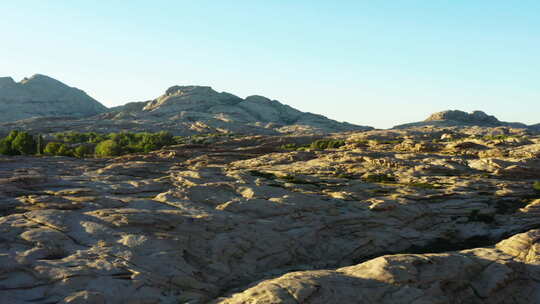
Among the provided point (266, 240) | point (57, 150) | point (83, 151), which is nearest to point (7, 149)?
point (57, 150)

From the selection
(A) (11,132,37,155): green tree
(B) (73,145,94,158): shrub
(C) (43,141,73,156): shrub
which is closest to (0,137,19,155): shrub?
(A) (11,132,37,155): green tree

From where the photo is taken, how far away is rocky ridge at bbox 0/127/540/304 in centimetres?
2334

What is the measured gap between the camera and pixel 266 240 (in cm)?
3281

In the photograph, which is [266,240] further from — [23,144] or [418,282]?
[23,144]

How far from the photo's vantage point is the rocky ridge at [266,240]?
23344 millimetres

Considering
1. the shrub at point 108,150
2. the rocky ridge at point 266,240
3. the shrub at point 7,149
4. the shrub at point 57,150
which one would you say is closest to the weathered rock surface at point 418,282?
the rocky ridge at point 266,240

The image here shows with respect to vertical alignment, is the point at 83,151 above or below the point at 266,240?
above

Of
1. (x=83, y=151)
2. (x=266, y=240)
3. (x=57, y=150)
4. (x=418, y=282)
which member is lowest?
(x=418, y=282)

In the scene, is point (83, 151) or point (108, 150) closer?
point (108, 150)

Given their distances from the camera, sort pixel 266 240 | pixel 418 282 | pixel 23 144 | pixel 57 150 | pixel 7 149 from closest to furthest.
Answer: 1. pixel 418 282
2. pixel 266 240
3. pixel 7 149
4. pixel 57 150
5. pixel 23 144

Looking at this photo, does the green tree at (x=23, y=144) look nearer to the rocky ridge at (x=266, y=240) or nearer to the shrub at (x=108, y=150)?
the shrub at (x=108, y=150)


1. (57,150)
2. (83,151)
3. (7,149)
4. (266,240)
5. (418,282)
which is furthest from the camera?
(83,151)

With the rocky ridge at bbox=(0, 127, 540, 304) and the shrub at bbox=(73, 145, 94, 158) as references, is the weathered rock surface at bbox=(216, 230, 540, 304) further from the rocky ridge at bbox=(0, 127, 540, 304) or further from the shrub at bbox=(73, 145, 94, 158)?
the shrub at bbox=(73, 145, 94, 158)

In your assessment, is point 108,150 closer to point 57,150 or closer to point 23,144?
point 57,150
